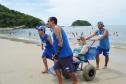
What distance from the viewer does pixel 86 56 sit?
26.4 ft

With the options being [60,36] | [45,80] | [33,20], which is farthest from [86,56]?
[33,20]

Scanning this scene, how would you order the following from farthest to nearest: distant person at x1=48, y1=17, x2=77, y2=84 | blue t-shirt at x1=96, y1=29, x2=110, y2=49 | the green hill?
the green hill → blue t-shirt at x1=96, y1=29, x2=110, y2=49 → distant person at x1=48, y1=17, x2=77, y2=84

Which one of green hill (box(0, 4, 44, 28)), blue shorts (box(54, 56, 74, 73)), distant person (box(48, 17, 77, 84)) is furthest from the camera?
green hill (box(0, 4, 44, 28))

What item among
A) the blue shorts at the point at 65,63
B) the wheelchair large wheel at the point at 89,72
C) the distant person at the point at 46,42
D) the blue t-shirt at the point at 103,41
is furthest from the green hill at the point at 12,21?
the blue shorts at the point at 65,63

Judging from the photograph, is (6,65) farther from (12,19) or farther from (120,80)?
(12,19)

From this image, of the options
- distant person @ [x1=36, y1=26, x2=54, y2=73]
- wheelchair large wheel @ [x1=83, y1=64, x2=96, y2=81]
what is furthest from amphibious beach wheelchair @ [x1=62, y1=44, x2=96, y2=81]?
distant person @ [x1=36, y1=26, x2=54, y2=73]

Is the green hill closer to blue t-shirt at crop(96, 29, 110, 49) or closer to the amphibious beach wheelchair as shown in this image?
blue t-shirt at crop(96, 29, 110, 49)

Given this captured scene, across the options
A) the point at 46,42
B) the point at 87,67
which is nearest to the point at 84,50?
the point at 87,67

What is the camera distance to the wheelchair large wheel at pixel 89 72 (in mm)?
7624

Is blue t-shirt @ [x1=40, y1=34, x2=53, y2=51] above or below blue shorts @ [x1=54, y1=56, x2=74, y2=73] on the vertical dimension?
above

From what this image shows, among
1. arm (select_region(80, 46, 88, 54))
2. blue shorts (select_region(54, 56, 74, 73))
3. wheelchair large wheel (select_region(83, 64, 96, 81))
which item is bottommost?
wheelchair large wheel (select_region(83, 64, 96, 81))

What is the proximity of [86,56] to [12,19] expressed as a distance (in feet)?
434

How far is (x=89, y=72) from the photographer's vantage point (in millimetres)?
7766

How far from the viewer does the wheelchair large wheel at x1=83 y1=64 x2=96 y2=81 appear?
762 centimetres
